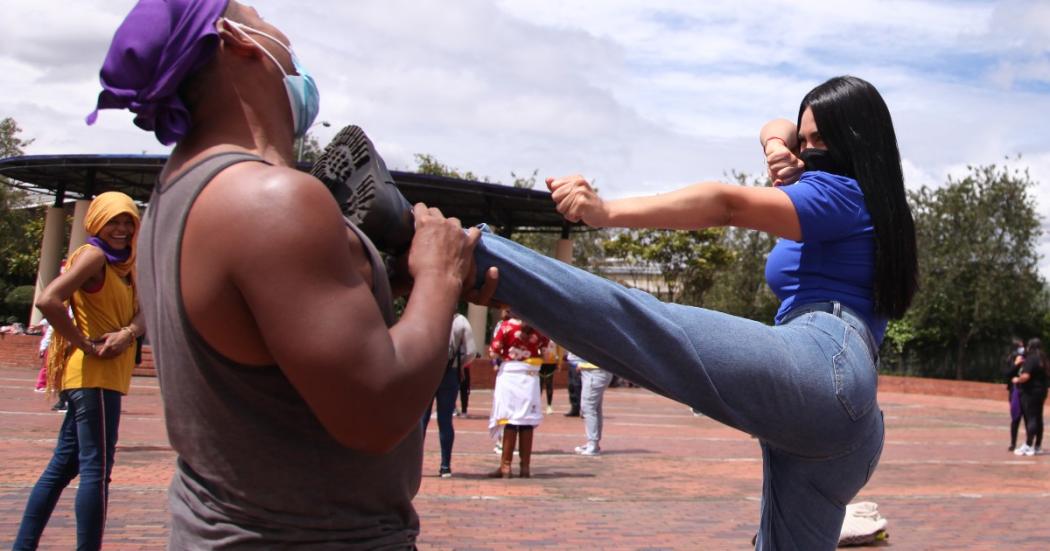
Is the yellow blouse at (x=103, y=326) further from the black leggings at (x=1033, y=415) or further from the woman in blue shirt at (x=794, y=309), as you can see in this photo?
the black leggings at (x=1033, y=415)

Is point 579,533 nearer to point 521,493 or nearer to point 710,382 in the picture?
point 521,493

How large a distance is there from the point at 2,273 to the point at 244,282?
47498 millimetres

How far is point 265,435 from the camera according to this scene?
1.82 metres

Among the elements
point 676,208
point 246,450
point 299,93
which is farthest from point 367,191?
point 676,208

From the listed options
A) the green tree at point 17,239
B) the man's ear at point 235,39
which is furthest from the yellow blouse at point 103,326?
the green tree at point 17,239

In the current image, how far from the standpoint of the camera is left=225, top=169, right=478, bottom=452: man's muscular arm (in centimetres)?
168

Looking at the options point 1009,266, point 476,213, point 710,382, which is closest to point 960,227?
point 1009,266

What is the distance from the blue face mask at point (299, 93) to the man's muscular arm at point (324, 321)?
12.7 inches

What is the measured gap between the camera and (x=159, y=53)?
6.28 ft

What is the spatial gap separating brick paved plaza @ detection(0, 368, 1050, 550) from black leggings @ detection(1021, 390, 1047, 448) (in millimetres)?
509

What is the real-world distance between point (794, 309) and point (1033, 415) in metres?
14.8

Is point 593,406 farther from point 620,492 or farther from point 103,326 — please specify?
point 103,326

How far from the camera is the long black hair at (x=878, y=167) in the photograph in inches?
112

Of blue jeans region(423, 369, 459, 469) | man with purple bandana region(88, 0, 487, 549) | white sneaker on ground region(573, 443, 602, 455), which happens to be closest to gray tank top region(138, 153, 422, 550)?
man with purple bandana region(88, 0, 487, 549)
